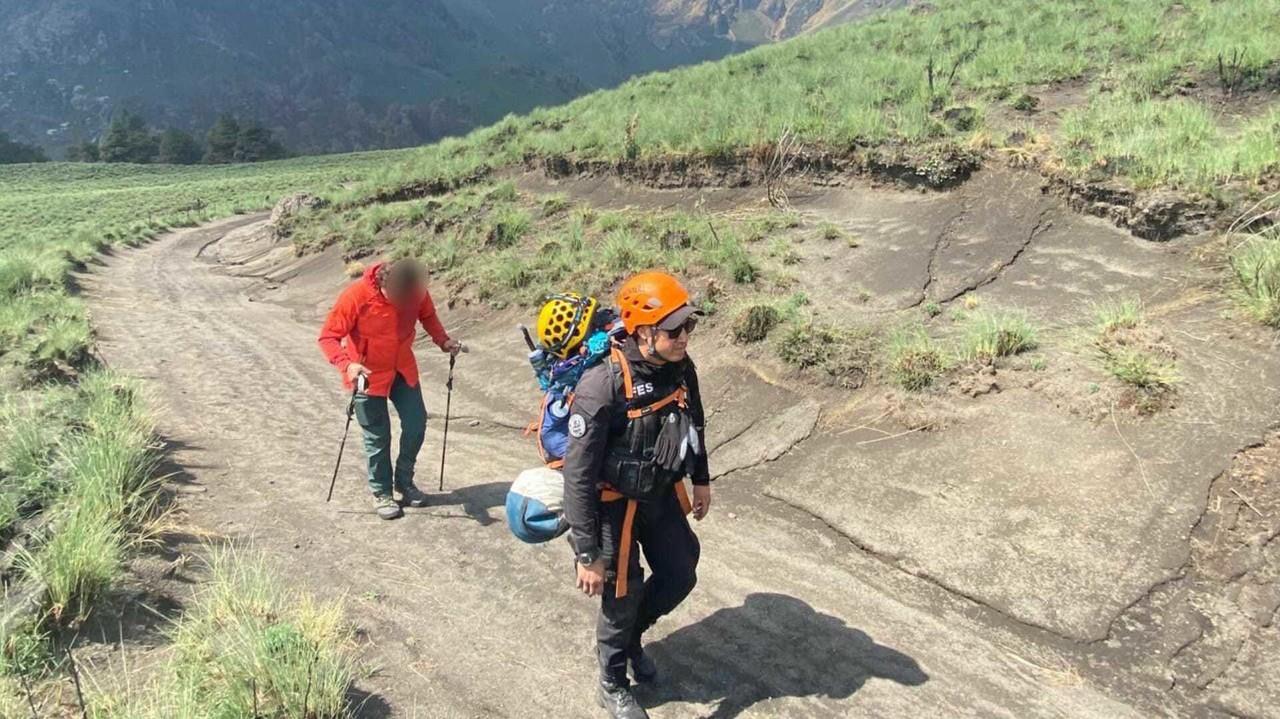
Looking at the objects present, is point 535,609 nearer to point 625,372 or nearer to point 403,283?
point 625,372

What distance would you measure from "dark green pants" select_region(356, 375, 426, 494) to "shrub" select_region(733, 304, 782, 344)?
12.6ft

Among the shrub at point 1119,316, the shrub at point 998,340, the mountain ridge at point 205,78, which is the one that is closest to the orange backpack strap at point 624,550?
the shrub at point 998,340

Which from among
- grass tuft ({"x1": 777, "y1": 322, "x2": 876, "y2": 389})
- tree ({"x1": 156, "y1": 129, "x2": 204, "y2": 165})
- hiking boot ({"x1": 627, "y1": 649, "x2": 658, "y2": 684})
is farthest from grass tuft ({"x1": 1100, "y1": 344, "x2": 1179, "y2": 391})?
tree ({"x1": 156, "y1": 129, "x2": 204, "y2": 165})

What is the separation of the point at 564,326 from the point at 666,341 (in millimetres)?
704

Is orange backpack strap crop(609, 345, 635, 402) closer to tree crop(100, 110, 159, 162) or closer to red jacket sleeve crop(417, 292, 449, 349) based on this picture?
red jacket sleeve crop(417, 292, 449, 349)

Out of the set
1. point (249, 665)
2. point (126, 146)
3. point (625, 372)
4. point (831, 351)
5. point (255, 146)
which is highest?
point (126, 146)

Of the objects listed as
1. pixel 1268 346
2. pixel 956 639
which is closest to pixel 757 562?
pixel 956 639

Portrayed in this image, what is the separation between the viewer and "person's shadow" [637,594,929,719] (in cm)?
398

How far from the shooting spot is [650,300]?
327 centimetres

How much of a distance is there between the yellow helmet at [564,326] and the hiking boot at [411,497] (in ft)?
10.00

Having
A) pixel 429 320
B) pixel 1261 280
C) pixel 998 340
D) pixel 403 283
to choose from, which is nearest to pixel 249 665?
pixel 403 283

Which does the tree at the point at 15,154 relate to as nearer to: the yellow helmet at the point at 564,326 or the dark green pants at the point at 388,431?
the dark green pants at the point at 388,431

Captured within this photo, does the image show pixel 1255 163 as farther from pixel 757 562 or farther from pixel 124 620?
pixel 124 620

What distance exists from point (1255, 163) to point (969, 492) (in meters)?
5.17
